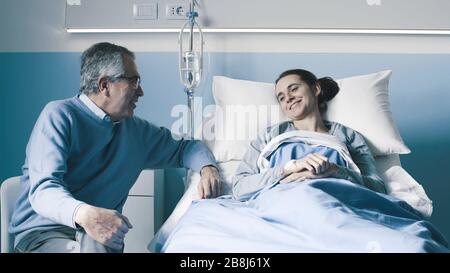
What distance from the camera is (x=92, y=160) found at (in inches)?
47.2

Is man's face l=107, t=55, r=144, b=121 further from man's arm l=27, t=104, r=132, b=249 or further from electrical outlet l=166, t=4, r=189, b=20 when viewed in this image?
electrical outlet l=166, t=4, r=189, b=20

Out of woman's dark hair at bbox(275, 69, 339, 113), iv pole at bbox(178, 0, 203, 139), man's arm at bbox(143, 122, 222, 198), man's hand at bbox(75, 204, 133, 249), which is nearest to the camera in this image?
man's hand at bbox(75, 204, 133, 249)

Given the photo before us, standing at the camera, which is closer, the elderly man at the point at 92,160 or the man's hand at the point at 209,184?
the elderly man at the point at 92,160

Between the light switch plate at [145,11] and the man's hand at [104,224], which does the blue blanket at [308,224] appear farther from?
the light switch plate at [145,11]

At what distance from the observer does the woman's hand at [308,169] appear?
1108 mm

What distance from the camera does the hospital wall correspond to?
4.89ft

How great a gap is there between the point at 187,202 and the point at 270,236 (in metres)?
0.45

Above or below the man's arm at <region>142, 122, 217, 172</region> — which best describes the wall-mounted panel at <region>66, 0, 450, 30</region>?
above

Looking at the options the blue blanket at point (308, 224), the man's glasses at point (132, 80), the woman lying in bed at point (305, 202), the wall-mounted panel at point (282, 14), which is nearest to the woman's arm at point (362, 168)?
the woman lying in bed at point (305, 202)

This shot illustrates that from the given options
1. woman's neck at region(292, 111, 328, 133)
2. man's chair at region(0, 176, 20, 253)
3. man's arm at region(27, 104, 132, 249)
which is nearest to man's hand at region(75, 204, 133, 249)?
man's arm at region(27, 104, 132, 249)

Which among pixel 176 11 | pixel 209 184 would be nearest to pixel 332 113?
pixel 209 184

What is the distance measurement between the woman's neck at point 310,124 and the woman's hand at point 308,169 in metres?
0.26

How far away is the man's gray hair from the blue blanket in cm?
38

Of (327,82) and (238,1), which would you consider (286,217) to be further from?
(238,1)
